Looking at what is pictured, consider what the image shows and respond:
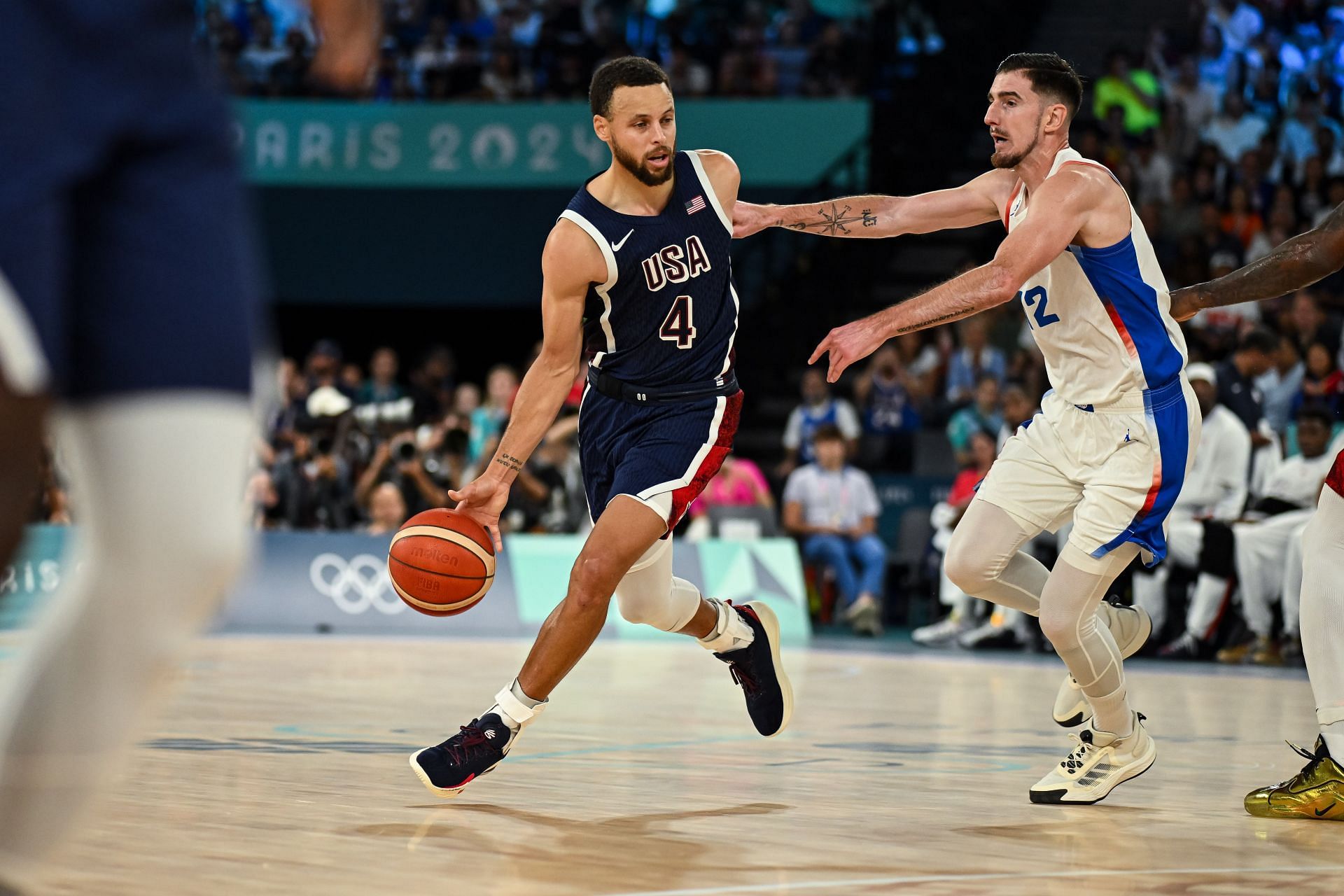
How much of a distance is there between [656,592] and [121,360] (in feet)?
11.7

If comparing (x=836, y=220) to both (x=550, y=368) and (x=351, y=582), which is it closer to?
(x=550, y=368)

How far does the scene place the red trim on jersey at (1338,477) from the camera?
4996 millimetres

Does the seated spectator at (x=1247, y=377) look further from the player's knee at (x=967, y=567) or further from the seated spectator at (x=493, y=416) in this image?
the player's knee at (x=967, y=567)

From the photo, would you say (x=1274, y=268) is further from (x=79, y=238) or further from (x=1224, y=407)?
(x=1224, y=407)

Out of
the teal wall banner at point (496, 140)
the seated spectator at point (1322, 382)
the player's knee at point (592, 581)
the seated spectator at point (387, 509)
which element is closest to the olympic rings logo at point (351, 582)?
the seated spectator at point (387, 509)

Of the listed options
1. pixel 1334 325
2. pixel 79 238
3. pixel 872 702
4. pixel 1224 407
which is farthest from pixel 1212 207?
pixel 79 238

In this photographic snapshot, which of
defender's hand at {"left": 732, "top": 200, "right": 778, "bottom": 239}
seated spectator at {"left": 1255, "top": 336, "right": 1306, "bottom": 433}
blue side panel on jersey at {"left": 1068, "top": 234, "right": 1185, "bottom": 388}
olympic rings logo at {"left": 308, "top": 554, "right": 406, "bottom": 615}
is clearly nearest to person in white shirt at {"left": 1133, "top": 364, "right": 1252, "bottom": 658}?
seated spectator at {"left": 1255, "top": 336, "right": 1306, "bottom": 433}

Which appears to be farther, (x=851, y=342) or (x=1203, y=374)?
(x=1203, y=374)

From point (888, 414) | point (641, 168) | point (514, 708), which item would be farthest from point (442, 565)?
point (888, 414)

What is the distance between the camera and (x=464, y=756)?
4.88 meters

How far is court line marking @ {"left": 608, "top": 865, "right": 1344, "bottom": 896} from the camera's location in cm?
360

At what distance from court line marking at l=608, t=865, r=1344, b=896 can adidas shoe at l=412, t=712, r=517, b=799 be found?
135cm

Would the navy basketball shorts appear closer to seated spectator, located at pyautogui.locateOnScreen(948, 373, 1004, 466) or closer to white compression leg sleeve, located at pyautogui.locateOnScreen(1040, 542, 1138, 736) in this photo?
white compression leg sleeve, located at pyautogui.locateOnScreen(1040, 542, 1138, 736)

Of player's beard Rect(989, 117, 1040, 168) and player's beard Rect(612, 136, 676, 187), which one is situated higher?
player's beard Rect(989, 117, 1040, 168)
